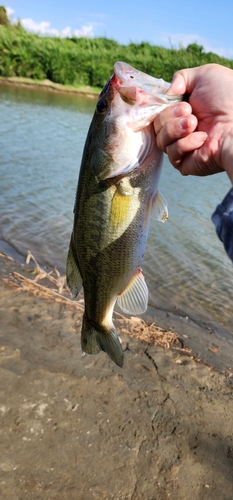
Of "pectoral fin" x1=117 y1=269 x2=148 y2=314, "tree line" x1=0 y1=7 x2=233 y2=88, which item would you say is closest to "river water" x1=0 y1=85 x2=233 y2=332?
"pectoral fin" x1=117 y1=269 x2=148 y2=314

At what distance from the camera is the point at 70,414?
155 inches

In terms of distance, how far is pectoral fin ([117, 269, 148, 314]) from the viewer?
243 cm

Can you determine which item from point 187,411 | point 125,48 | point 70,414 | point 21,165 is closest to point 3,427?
point 70,414

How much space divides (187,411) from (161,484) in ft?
3.00

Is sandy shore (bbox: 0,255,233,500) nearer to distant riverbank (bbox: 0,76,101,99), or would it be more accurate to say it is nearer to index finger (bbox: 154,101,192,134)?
index finger (bbox: 154,101,192,134)

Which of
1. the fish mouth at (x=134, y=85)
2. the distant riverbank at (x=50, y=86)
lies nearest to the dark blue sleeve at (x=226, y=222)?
the fish mouth at (x=134, y=85)

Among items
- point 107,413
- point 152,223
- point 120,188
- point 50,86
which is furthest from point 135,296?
point 50,86

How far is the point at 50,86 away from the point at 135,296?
32.2 m

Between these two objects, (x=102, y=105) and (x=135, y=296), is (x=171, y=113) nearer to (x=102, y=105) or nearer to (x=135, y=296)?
(x=102, y=105)

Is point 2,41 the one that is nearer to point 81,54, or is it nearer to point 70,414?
point 81,54

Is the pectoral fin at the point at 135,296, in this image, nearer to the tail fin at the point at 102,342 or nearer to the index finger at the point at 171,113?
the tail fin at the point at 102,342

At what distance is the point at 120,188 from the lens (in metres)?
2.09

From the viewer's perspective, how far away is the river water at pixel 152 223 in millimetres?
7281

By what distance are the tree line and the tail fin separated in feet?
101
